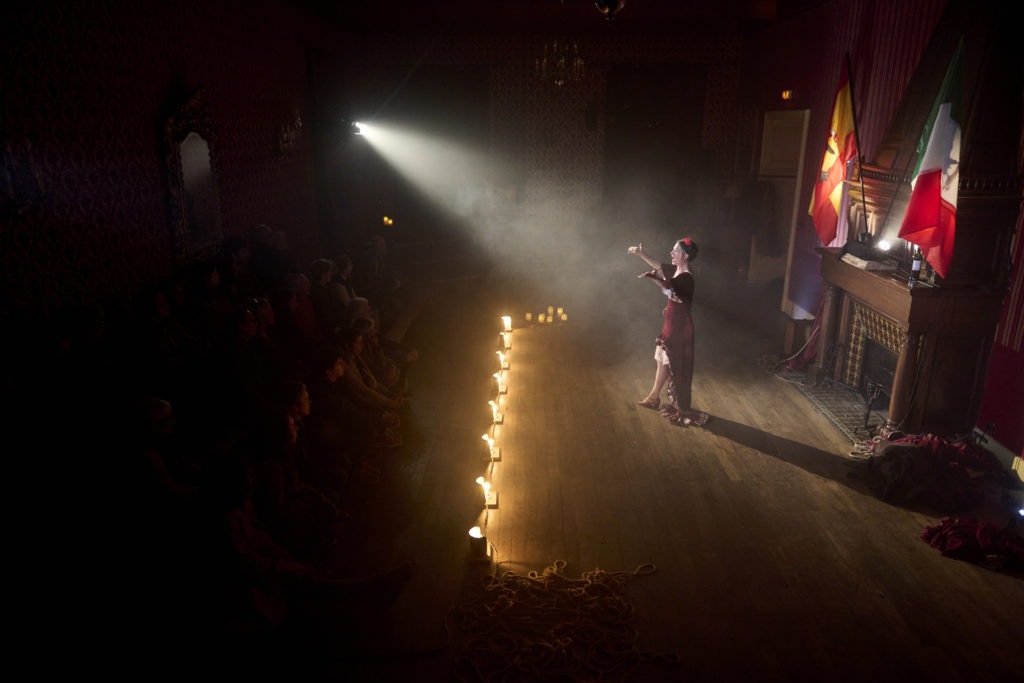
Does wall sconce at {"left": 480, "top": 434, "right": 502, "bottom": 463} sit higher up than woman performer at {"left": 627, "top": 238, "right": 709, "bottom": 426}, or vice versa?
woman performer at {"left": 627, "top": 238, "right": 709, "bottom": 426}

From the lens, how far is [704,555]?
4559mm

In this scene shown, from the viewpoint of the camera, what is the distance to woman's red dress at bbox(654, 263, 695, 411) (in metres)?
6.25

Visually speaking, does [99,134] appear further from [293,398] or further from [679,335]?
[679,335]

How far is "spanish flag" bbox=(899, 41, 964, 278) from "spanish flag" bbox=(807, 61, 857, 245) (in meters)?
1.66

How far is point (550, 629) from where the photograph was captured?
3857 mm

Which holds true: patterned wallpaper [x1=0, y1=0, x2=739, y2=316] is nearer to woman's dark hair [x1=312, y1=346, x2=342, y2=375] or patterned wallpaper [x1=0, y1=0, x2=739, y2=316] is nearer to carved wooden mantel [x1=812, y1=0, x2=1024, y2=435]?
woman's dark hair [x1=312, y1=346, x2=342, y2=375]

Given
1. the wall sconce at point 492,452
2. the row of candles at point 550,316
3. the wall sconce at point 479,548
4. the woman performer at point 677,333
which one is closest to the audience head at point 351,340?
the wall sconce at point 492,452

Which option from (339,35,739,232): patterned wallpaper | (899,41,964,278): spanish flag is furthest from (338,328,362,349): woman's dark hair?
(339,35,739,232): patterned wallpaper

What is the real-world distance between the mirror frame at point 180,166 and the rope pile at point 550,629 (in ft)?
12.8

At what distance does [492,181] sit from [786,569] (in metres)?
10.2

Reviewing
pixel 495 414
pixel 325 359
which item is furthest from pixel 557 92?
pixel 325 359

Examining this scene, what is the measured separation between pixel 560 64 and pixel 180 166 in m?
6.28

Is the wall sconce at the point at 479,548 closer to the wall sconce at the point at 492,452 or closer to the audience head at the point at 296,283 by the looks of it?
the wall sconce at the point at 492,452

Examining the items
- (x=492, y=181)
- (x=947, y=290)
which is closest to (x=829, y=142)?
(x=947, y=290)
